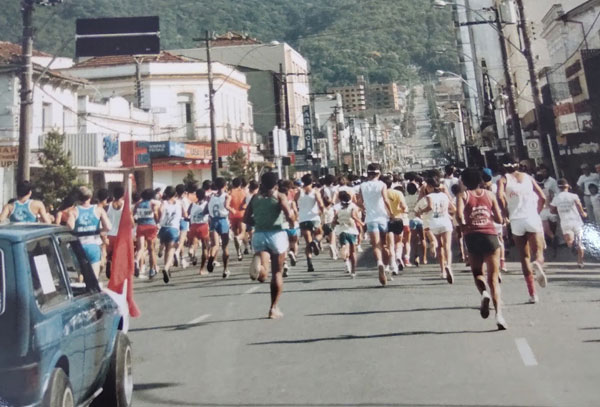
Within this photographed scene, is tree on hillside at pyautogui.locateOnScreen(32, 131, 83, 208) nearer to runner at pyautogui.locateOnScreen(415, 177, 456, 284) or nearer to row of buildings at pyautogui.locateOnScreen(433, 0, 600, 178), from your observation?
row of buildings at pyautogui.locateOnScreen(433, 0, 600, 178)

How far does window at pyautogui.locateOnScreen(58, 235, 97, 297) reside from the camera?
541 cm

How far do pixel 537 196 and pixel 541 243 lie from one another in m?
0.78

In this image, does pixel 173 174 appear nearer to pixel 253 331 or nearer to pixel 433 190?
pixel 433 190

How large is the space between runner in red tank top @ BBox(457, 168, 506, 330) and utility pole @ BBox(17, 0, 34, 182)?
12.0 meters

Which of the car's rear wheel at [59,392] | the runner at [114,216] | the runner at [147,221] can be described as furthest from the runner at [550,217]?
the car's rear wheel at [59,392]

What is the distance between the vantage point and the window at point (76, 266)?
17.8 ft

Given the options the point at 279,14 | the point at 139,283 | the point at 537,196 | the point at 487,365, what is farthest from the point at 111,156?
the point at 279,14

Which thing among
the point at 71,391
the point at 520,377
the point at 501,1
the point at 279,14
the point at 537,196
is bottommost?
the point at 520,377

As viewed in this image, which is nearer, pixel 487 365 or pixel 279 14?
pixel 487 365

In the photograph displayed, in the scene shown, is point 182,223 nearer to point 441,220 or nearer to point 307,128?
point 441,220

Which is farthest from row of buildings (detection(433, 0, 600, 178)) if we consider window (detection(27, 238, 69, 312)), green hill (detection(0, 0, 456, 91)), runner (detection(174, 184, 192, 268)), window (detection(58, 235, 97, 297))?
green hill (detection(0, 0, 456, 91))

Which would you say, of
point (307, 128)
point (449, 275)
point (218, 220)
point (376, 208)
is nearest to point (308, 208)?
point (218, 220)

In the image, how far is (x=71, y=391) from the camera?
434cm

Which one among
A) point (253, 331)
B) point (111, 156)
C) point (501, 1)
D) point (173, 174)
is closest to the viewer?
point (253, 331)
